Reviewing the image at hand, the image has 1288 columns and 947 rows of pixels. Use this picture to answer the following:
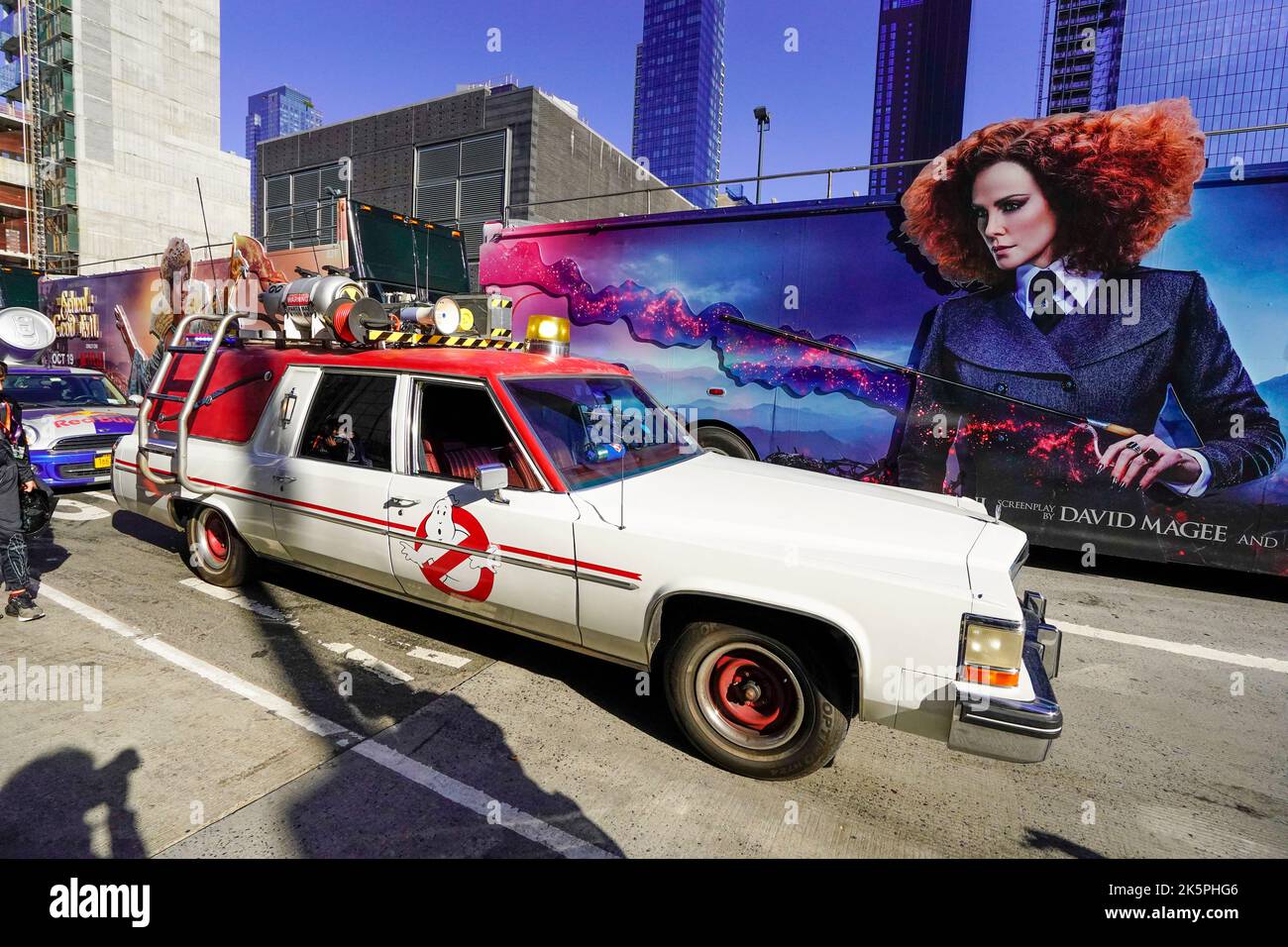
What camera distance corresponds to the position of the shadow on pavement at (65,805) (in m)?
2.42

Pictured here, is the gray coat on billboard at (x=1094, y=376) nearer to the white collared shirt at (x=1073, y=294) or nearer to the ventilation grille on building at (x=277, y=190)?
the white collared shirt at (x=1073, y=294)

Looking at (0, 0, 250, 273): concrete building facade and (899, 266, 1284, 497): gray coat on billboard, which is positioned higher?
(0, 0, 250, 273): concrete building facade

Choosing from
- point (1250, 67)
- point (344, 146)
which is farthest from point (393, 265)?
point (1250, 67)

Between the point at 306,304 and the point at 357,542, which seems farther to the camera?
the point at 306,304

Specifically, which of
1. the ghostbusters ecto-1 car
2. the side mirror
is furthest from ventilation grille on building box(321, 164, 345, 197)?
the side mirror

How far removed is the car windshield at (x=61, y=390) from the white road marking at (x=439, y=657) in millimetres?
7898

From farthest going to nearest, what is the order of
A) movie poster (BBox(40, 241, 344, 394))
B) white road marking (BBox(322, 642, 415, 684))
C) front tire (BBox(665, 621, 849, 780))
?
movie poster (BBox(40, 241, 344, 394)) < white road marking (BBox(322, 642, 415, 684)) < front tire (BBox(665, 621, 849, 780))

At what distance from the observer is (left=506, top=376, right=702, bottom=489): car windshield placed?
138 inches

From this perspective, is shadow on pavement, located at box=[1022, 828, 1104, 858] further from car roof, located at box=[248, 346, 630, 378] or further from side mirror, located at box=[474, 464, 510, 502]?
car roof, located at box=[248, 346, 630, 378]

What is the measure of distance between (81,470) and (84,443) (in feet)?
1.06

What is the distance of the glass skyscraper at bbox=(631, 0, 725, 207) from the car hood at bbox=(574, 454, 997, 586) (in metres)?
141

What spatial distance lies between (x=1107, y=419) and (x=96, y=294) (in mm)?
19786
